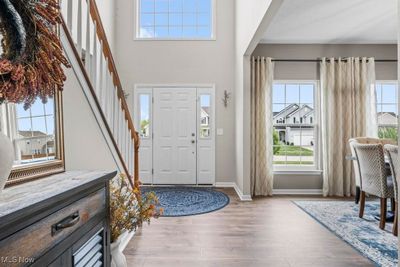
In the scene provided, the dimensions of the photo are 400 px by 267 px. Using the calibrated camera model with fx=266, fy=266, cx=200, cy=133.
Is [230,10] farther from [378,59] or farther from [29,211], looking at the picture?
[29,211]

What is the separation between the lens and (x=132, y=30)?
5.48m

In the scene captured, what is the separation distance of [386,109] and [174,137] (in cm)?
406

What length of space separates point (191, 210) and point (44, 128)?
264cm

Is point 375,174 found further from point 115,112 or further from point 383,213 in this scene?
point 115,112

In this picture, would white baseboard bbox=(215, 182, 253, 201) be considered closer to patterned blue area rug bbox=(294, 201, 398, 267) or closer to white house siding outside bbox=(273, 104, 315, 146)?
patterned blue area rug bbox=(294, 201, 398, 267)

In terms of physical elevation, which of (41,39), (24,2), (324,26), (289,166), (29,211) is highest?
(324,26)

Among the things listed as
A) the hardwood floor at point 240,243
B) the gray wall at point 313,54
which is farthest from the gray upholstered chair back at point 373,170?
the gray wall at point 313,54

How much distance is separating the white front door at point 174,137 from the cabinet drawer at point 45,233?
4183 millimetres

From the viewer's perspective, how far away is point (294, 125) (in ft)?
16.4

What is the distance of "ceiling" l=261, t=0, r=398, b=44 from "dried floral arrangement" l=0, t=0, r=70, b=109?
277 cm

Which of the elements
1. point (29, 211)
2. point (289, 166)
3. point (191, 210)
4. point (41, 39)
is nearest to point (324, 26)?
point (289, 166)

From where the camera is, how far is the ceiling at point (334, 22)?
3.49 metres

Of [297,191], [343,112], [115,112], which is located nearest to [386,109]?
[343,112]

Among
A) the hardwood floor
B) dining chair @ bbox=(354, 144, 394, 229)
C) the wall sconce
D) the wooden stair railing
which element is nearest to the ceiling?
the wall sconce
